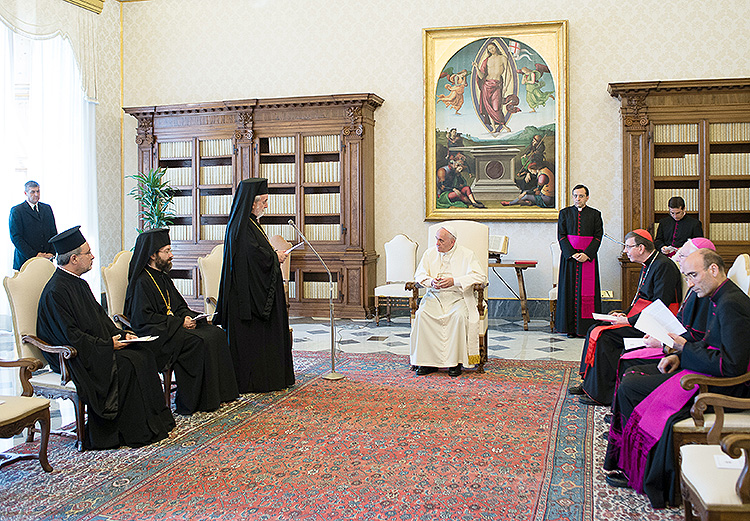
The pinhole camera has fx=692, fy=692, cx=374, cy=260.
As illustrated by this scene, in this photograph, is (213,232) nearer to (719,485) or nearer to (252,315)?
(252,315)

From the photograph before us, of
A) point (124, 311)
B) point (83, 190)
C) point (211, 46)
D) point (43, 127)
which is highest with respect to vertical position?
point (211, 46)

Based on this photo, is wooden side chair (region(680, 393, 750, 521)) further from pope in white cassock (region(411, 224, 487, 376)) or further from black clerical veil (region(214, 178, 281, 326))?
black clerical veil (region(214, 178, 281, 326))

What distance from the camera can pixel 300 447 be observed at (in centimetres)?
425

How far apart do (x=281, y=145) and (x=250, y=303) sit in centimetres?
487

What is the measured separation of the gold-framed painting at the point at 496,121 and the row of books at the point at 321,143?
4.26 ft

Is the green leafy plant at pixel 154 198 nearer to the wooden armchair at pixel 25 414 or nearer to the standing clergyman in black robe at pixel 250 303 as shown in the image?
the standing clergyman in black robe at pixel 250 303

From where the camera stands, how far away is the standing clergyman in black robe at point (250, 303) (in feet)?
18.4

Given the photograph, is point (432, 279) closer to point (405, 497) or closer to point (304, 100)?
point (405, 497)

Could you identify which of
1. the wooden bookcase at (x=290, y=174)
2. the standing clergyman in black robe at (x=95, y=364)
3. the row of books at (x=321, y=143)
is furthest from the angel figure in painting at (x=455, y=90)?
the standing clergyman in black robe at (x=95, y=364)

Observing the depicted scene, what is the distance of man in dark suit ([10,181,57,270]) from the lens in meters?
7.75

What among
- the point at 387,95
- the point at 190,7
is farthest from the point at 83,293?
the point at 190,7

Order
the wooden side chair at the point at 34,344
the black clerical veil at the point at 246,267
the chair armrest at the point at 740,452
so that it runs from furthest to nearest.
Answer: the black clerical veil at the point at 246,267
the wooden side chair at the point at 34,344
the chair armrest at the point at 740,452

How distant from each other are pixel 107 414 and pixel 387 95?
6.86 meters

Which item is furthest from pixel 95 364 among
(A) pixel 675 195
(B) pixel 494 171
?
(A) pixel 675 195
